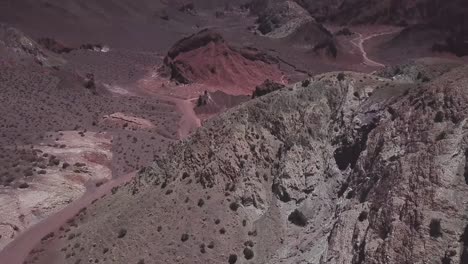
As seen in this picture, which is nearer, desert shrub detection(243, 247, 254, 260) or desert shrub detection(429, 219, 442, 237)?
desert shrub detection(429, 219, 442, 237)

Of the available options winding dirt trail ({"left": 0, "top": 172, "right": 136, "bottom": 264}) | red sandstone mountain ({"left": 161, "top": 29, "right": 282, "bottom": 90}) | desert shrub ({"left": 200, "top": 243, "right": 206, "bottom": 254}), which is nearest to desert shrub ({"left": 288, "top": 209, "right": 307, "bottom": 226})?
desert shrub ({"left": 200, "top": 243, "right": 206, "bottom": 254})

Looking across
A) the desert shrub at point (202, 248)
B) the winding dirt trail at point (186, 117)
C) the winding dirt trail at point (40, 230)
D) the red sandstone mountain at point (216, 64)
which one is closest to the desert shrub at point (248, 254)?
the desert shrub at point (202, 248)

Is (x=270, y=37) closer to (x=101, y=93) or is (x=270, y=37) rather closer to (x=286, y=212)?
(x=101, y=93)

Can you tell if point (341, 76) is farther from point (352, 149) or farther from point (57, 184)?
point (57, 184)

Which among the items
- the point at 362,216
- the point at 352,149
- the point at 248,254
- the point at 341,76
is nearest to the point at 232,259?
the point at 248,254

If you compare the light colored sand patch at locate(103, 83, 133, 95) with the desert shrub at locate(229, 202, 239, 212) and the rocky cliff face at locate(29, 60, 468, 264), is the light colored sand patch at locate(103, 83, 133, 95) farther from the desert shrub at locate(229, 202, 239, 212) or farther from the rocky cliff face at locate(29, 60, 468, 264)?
the desert shrub at locate(229, 202, 239, 212)

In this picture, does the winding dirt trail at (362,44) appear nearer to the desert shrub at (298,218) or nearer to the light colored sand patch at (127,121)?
the light colored sand patch at (127,121)
